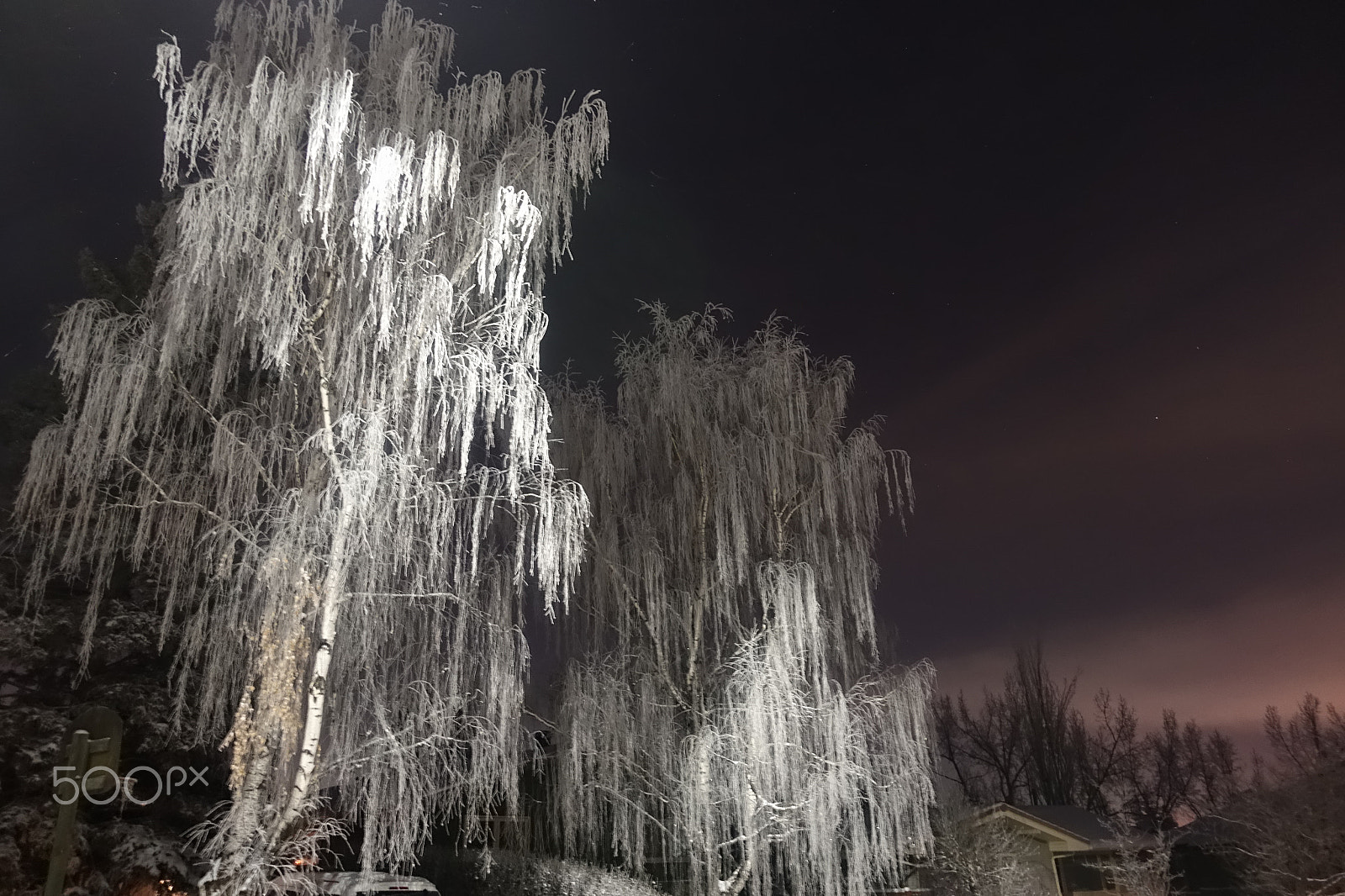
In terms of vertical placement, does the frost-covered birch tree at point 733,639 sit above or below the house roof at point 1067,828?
above

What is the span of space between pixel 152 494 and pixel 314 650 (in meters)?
2.50

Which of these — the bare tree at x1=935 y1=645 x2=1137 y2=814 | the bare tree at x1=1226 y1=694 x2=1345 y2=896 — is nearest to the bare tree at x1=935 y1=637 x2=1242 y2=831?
the bare tree at x1=935 y1=645 x2=1137 y2=814

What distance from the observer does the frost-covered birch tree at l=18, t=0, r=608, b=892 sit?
267 inches

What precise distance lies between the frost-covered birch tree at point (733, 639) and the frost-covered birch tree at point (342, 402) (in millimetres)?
3743

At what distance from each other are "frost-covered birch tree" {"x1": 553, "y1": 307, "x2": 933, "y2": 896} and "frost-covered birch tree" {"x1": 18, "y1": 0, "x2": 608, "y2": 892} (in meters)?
3.74

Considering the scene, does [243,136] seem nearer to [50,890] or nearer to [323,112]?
[323,112]

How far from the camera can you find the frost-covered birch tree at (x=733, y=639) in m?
11.0

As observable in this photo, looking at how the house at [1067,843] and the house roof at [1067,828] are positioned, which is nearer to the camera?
the house roof at [1067,828]

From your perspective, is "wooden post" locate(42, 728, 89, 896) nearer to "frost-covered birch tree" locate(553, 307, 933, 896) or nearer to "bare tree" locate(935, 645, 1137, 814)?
"frost-covered birch tree" locate(553, 307, 933, 896)

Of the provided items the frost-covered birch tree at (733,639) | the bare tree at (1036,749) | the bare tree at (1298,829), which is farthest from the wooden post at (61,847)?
the bare tree at (1036,749)

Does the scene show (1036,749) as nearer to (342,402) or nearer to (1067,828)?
(1067,828)

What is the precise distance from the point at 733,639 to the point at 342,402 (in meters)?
7.17

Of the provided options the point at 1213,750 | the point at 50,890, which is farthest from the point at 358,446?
the point at 1213,750

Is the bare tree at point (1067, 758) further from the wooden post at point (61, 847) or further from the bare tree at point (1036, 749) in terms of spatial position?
the wooden post at point (61, 847)
